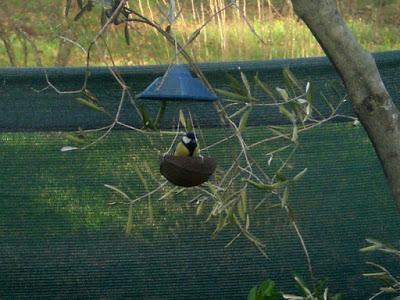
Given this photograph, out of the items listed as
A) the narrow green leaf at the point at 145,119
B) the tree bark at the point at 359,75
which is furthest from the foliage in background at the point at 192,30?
the tree bark at the point at 359,75

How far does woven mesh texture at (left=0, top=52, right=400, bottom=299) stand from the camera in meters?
3.48

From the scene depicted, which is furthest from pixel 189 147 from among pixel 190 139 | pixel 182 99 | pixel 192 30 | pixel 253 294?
pixel 192 30

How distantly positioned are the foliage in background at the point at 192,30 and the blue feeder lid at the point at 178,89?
2469mm

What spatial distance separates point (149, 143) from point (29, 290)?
741 mm

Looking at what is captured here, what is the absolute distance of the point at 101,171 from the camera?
3521 mm

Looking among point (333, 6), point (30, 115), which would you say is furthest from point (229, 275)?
point (333, 6)

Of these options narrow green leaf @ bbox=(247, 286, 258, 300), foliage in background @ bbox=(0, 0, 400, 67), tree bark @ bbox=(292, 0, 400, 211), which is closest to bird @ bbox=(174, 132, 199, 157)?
tree bark @ bbox=(292, 0, 400, 211)

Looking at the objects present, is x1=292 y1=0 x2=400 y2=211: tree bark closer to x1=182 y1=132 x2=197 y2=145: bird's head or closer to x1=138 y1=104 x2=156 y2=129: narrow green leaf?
x1=182 y1=132 x2=197 y2=145: bird's head

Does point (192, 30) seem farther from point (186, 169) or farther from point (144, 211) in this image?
point (186, 169)

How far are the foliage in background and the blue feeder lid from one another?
247cm

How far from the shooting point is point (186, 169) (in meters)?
2.52

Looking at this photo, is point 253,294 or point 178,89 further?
point 253,294

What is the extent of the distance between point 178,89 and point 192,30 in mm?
4305

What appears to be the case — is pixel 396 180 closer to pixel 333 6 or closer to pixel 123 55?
pixel 333 6
